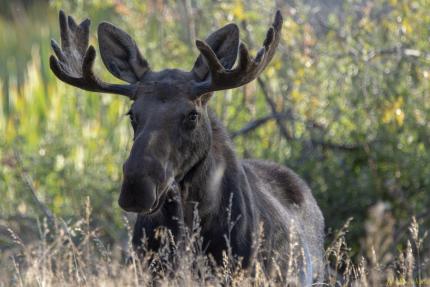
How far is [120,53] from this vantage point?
6.64 m

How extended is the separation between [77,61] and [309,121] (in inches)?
128

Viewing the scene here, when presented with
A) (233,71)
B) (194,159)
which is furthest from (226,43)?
(194,159)

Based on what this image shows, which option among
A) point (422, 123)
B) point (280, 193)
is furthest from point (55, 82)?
point (280, 193)

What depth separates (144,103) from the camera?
571cm

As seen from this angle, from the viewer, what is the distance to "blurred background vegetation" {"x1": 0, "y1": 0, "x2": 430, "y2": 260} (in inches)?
355

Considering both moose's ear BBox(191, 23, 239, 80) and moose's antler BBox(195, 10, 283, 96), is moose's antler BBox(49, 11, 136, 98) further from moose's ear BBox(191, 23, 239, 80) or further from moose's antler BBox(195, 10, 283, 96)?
moose's ear BBox(191, 23, 239, 80)

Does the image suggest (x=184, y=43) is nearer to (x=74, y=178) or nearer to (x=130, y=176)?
(x=74, y=178)

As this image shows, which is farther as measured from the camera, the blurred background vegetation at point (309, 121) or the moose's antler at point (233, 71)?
the blurred background vegetation at point (309, 121)

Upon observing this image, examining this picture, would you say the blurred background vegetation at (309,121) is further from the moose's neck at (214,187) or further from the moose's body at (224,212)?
the moose's neck at (214,187)

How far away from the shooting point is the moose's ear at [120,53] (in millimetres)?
6422

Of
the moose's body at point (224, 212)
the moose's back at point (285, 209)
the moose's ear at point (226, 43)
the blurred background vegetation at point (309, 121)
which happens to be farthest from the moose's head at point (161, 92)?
the blurred background vegetation at point (309, 121)

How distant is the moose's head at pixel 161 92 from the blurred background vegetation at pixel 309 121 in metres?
2.32

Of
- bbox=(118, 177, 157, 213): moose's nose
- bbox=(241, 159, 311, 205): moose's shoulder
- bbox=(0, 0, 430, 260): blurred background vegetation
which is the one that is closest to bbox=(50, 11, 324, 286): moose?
bbox=(118, 177, 157, 213): moose's nose

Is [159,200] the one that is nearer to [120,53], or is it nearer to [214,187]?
[214,187]
